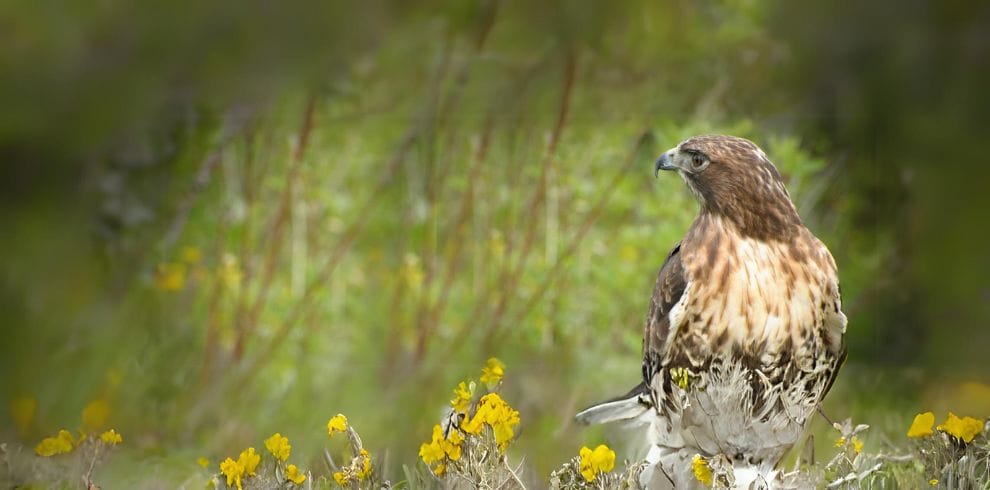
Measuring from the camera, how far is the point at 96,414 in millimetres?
3348

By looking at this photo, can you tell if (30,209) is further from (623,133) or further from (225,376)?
(623,133)

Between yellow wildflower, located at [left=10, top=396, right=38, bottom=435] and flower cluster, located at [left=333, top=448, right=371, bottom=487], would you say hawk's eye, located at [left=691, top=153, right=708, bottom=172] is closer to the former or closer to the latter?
flower cluster, located at [left=333, top=448, right=371, bottom=487]

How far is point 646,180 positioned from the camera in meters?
4.13

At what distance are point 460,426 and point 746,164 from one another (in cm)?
83

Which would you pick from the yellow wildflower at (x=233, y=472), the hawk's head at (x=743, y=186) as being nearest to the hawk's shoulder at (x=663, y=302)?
the hawk's head at (x=743, y=186)

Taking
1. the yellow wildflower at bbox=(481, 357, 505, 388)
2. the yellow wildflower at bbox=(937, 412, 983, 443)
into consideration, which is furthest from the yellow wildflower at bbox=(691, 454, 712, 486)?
the yellow wildflower at bbox=(937, 412, 983, 443)

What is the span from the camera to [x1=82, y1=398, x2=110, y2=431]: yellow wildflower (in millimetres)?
3162

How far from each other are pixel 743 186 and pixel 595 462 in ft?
2.31

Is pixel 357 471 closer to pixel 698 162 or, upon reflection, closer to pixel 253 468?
pixel 253 468

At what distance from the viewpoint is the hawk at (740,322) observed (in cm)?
250

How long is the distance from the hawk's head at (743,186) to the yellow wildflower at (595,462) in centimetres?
62

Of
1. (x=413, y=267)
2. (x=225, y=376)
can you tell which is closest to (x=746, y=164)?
(x=413, y=267)

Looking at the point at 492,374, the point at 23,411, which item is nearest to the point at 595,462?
the point at 492,374

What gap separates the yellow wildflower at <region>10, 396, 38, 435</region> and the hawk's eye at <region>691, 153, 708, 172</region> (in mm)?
2215
